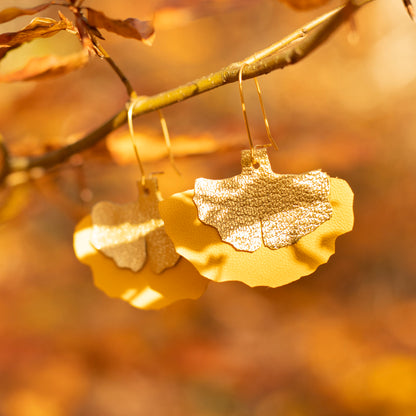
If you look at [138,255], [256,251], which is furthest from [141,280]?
[256,251]

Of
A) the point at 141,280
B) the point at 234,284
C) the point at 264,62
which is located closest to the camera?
the point at 264,62

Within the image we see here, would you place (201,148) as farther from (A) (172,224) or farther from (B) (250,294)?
(B) (250,294)

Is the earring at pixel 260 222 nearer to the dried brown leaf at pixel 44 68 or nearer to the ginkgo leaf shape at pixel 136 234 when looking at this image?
the ginkgo leaf shape at pixel 136 234

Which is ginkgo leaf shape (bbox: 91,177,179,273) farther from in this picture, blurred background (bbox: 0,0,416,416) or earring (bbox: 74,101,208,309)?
blurred background (bbox: 0,0,416,416)

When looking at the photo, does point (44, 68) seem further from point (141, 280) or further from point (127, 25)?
point (141, 280)

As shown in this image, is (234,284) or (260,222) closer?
(260,222)

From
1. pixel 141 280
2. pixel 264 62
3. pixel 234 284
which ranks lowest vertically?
pixel 234 284

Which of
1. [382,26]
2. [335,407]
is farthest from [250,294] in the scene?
[382,26]

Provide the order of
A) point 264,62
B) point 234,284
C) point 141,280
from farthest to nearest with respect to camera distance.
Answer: point 234,284, point 141,280, point 264,62
